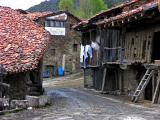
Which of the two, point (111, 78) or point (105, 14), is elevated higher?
point (105, 14)

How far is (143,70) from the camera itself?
75.2ft

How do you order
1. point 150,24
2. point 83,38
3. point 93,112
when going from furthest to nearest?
point 83,38, point 150,24, point 93,112

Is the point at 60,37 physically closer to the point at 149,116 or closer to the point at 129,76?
the point at 129,76

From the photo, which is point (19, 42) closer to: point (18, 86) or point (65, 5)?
point (18, 86)

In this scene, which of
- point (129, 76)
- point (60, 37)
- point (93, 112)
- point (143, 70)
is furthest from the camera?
point (60, 37)

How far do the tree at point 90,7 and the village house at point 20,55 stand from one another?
40.6 metres

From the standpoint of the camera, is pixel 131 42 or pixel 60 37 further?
pixel 60 37

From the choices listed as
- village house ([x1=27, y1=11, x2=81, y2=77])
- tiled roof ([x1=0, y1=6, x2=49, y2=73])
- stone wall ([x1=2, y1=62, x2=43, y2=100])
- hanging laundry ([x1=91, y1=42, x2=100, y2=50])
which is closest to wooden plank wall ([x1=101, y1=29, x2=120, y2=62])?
hanging laundry ([x1=91, y1=42, x2=100, y2=50])

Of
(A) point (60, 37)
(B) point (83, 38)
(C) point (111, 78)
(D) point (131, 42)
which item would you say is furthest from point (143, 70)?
(A) point (60, 37)

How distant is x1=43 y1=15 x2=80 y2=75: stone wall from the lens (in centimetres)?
4616

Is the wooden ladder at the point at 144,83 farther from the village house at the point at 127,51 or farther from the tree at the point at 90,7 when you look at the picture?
the tree at the point at 90,7

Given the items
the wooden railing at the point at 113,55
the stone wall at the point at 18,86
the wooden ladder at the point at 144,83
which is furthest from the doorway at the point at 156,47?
the stone wall at the point at 18,86

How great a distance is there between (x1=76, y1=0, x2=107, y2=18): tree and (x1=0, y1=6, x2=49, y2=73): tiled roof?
129 ft

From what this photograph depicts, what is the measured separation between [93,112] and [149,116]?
2102 millimetres
